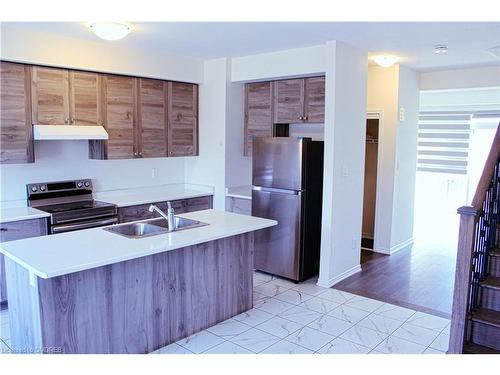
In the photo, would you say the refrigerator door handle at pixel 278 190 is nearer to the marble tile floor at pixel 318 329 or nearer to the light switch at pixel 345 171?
the light switch at pixel 345 171

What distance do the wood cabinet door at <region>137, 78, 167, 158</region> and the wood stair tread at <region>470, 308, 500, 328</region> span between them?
12.0ft

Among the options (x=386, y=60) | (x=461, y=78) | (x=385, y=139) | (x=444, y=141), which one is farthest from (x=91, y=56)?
(x=444, y=141)

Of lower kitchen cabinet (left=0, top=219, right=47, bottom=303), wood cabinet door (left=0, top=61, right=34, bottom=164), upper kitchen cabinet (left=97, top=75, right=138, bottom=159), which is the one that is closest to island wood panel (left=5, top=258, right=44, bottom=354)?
lower kitchen cabinet (left=0, top=219, right=47, bottom=303)

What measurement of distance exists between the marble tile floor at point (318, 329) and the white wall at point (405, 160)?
1.99 meters

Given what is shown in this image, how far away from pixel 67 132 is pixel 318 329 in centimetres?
293

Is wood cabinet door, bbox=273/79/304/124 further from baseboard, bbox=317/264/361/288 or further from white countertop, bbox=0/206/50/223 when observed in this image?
white countertop, bbox=0/206/50/223

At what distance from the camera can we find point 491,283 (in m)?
2.92

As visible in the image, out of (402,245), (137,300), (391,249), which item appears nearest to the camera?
(137,300)

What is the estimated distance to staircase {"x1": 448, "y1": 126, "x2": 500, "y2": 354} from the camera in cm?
263

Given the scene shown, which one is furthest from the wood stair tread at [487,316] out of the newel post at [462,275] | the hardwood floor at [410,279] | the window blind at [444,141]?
the window blind at [444,141]

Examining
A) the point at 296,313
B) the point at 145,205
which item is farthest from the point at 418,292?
the point at 145,205

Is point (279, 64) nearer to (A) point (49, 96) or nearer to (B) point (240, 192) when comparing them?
(B) point (240, 192)

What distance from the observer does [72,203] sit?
4.45 metres
